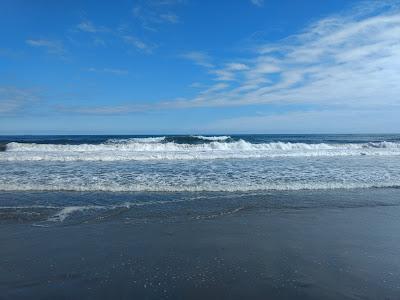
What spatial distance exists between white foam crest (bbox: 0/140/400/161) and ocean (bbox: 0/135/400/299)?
9898 mm

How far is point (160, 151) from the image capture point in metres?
25.9

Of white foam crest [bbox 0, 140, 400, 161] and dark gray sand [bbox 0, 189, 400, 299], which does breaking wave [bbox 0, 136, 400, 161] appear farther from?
dark gray sand [bbox 0, 189, 400, 299]

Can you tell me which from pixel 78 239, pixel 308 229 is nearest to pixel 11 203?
pixel 78 239

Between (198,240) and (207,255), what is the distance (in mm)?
643

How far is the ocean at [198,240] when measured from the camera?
3.98m

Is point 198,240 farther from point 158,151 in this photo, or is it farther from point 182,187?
point 158,151

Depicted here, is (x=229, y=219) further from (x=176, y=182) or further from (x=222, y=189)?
(x=176, y=182)

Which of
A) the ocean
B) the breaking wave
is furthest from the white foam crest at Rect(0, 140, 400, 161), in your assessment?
the ocean

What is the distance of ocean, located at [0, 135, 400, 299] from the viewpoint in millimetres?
3982

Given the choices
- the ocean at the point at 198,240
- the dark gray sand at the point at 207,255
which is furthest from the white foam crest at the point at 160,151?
the dark gray sand at the point at 207,255

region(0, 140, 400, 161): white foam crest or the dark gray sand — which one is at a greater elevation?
region(0, 140, 400, 161): white foam crest

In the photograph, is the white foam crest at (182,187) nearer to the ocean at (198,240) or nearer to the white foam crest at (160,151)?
the ocean at (198,240)

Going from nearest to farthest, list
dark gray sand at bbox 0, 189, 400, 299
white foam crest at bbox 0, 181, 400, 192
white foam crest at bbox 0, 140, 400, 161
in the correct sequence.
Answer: dark gray sand at bbox 0, 189, 400, 299 < white foam crest at bbox 0, 181, 400, 192 < white foam crest at bbox 0, 140, 400, 161

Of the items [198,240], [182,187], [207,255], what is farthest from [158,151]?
[207,255]
